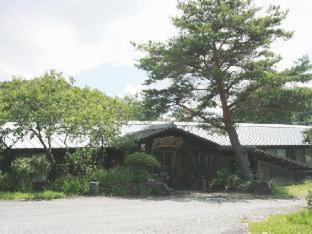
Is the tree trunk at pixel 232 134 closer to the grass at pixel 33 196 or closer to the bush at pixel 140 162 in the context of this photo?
the bush at pixel 140 162

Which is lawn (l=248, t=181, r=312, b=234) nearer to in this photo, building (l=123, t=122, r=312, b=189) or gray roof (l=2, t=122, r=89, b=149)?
building (l=123, t=122, r=312, b=189)

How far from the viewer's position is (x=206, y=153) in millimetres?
33219

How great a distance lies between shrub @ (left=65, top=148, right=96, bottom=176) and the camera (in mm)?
26016

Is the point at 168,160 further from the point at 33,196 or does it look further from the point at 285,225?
the point at 285,225

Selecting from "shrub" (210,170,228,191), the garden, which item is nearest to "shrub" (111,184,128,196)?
the garden

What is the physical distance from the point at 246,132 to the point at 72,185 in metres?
21.1

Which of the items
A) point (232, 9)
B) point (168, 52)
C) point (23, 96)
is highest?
point (232, 9)

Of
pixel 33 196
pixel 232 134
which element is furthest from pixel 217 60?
pixel 33 196

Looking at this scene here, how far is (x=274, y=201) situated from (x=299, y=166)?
13.4 meters

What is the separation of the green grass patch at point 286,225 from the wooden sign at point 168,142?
51.1ft

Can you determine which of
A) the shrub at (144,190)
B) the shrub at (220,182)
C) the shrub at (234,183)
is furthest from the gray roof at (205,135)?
the shrub at (144,190)

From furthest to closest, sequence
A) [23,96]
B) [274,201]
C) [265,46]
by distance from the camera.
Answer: [265,46] → [23,96] → [274,201]

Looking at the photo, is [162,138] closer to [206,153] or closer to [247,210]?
[206,153]

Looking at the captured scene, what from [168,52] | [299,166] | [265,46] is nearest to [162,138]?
[168,52]
